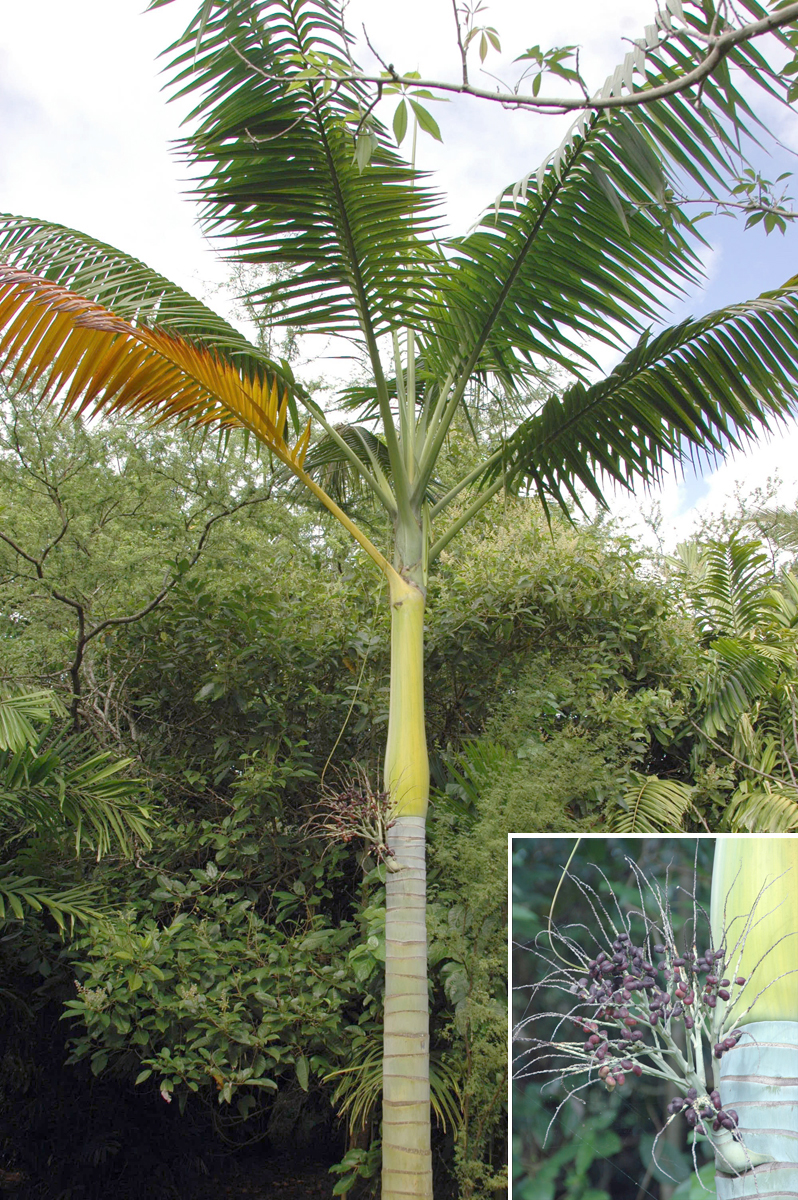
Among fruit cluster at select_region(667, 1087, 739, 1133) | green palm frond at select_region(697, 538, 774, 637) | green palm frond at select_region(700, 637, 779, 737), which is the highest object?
green palm frond at select_region(697, 538, 774, 637)

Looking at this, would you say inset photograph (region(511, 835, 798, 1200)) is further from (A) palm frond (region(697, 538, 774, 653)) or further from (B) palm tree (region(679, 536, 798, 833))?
(A) palm frond (region(697, 538, 774, 653))

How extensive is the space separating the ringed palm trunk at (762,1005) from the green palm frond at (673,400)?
6.58 ft

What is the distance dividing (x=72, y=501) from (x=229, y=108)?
6608 mm

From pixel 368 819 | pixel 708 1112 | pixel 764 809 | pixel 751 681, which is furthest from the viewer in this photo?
pixel 751 681

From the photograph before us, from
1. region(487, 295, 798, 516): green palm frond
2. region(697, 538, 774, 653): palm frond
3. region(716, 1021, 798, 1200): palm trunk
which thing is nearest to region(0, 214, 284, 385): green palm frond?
region(487, 295, 798, 516): green palm frond

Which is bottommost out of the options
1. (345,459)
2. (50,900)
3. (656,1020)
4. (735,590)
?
(50,900)

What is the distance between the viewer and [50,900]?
4.37 m

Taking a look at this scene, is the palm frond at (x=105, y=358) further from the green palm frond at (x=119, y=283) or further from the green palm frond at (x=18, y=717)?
the green palm frond at (x=18, y=717)

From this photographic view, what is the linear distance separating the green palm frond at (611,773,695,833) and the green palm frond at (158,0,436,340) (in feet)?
9.08

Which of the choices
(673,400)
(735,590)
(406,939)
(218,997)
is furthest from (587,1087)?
(735,590)

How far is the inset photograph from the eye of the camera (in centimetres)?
238

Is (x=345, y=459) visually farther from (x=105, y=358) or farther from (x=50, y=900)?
(x=50, y=900)

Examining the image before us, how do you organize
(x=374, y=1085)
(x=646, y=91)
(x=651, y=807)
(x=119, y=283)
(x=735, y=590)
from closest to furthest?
1. (x=646, y=91)
2. (x=119, y=283)
3. (x=374, y=1085)
4. (x=651, y=807)
5. (x=735, y=590)

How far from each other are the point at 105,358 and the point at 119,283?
1.99ft
